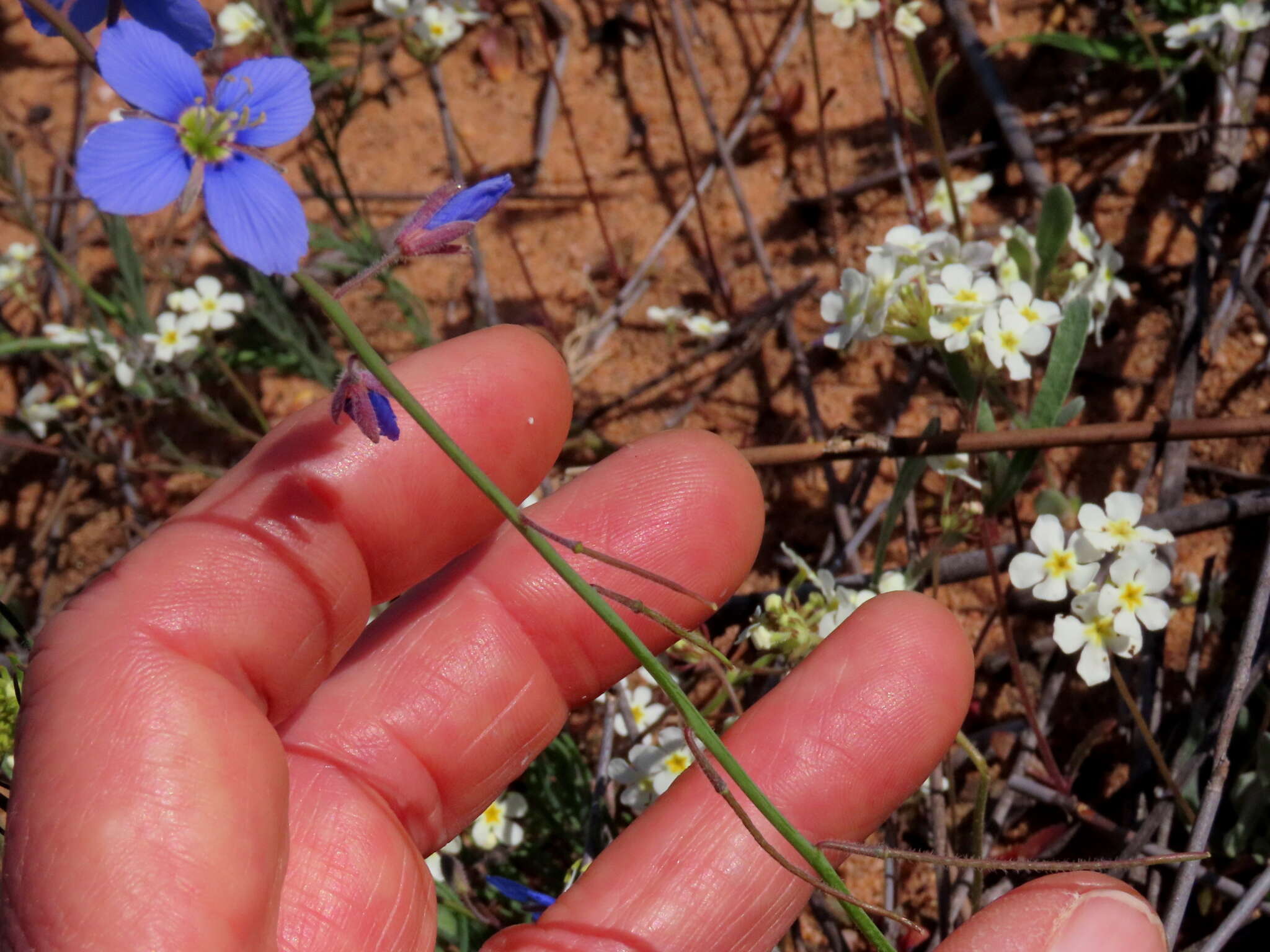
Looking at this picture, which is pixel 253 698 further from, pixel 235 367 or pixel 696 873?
pixel 235 367

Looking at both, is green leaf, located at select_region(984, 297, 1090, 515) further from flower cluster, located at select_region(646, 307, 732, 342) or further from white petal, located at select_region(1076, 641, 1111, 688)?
flower cluster, located at select_region(646, 307, 732, 342)

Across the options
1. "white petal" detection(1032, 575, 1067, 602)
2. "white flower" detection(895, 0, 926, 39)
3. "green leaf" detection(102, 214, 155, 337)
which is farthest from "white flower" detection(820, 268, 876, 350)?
"green leaf" detection(102, 214, 155, 337)

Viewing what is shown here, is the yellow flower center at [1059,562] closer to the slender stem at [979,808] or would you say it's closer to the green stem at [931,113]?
the slender stem at [979,808]

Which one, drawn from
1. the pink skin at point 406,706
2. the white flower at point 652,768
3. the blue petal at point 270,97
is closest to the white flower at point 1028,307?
the pink skin at point 406,706

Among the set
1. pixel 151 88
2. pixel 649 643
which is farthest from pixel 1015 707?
pixel 151 88

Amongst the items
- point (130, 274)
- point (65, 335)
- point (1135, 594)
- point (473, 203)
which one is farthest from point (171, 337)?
point (1135, 594)

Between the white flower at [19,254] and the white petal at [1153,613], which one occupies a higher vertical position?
the white flower at [19,254]

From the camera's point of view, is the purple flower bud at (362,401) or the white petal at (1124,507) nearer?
the purple flower bud at (362,401)
